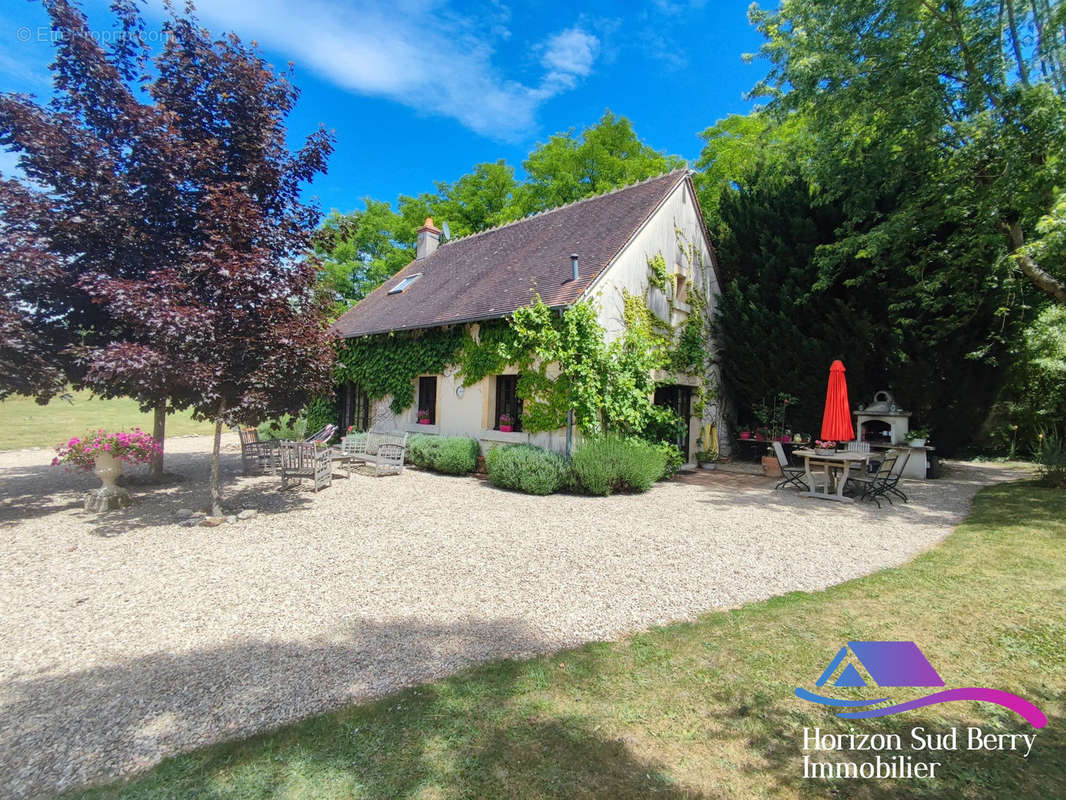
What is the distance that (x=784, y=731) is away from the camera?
260 centimetres

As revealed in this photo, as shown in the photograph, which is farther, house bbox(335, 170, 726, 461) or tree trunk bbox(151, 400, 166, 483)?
house bbox(335, 170, 726, 461)

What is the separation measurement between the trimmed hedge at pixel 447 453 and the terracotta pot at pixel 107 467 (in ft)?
18.3

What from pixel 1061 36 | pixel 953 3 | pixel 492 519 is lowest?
pixel 492 519

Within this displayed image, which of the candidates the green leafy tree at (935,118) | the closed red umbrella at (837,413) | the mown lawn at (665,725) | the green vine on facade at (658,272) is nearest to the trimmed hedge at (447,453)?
the green vine on facade at (658,272)

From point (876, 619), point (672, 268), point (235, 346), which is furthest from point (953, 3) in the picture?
point (235, 346)

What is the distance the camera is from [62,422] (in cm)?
2064

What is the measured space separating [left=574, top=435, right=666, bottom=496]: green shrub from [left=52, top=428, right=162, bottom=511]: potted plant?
7.34 metres

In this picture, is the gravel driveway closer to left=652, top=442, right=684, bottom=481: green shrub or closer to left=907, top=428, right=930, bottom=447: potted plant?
left=652, top=442, right=684, bottom=481: green shrub

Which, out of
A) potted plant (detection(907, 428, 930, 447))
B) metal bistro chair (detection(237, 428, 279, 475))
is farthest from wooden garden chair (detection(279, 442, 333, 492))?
potted plant (detection(907, 428, 930, 447))

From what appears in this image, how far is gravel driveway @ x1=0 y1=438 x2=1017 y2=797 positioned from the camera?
2828 mm

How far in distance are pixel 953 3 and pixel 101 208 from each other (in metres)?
16.7

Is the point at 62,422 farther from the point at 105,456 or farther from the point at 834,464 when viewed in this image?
the point at 834,464

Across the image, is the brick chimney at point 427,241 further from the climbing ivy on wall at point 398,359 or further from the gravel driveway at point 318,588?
the gravel driveway at point 318,588

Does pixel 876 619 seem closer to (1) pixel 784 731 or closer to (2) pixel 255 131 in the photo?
(1) pixel 784 731
